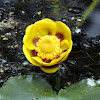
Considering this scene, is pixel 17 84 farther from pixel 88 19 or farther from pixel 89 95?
pixel 88 19

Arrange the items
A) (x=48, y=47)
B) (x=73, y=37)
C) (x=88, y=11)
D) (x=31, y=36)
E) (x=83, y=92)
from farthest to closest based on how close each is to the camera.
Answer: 1. (x=88, y=11)
2. (x=73, y=37)
3. (x=31, y=36)
4. (x=48, y=47)
5. (x=83, y=92)

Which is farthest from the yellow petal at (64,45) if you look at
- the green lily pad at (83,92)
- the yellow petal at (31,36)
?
the green lily pad at (83,92)

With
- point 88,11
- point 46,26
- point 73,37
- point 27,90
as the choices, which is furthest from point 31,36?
point 88,11

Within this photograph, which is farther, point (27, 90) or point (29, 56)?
point (29, 56)

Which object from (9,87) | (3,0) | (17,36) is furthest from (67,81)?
(3,0)

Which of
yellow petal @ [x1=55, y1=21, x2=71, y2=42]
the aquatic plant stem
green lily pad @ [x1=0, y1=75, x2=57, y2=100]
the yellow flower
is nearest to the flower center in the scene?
the yellow flower

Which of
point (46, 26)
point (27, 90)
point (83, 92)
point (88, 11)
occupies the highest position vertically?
point (46, 26)

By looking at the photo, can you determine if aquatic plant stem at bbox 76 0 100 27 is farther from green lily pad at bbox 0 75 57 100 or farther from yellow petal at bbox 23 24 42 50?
green lily pad at bbox 0 75 57 100

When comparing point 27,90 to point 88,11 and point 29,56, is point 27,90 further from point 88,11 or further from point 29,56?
point 88,11
